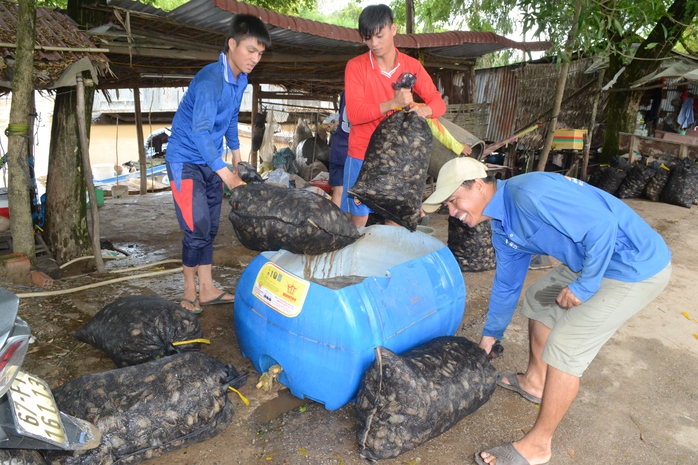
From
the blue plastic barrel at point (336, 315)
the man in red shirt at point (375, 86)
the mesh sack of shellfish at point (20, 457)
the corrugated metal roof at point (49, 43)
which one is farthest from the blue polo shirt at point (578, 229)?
the corrugated metal roof at point (49, 43)

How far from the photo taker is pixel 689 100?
36.3 ft

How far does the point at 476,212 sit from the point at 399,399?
891 mm

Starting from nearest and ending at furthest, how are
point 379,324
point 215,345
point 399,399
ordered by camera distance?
point 399,399 → point 379,324 → point 215,345

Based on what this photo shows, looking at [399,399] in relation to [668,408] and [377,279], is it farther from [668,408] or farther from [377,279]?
[668,408]

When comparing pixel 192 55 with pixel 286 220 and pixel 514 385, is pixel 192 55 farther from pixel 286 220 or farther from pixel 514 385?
pixel 514 385

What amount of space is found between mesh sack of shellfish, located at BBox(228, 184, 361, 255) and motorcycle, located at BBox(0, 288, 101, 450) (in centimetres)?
118

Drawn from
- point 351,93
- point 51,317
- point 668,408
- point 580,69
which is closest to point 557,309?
point 668,408

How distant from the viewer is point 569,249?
212cm

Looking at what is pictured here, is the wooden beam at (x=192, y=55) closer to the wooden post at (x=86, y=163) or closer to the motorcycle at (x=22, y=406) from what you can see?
the wooden post at (x=86, y=163)

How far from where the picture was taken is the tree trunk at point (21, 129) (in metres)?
3.57

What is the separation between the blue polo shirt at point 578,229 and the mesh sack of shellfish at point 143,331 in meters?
1.69

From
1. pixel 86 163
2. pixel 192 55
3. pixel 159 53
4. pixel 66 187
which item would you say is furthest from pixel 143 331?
pixel 192 55

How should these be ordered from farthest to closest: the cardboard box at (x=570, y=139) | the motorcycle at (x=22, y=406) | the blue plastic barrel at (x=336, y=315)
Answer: the cardboard box at (x=570, y=139) < the blue plastic barrel at (x=336, y=315) < the motorcycle at (x=22, y=406)

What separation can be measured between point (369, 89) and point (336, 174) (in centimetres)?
131
